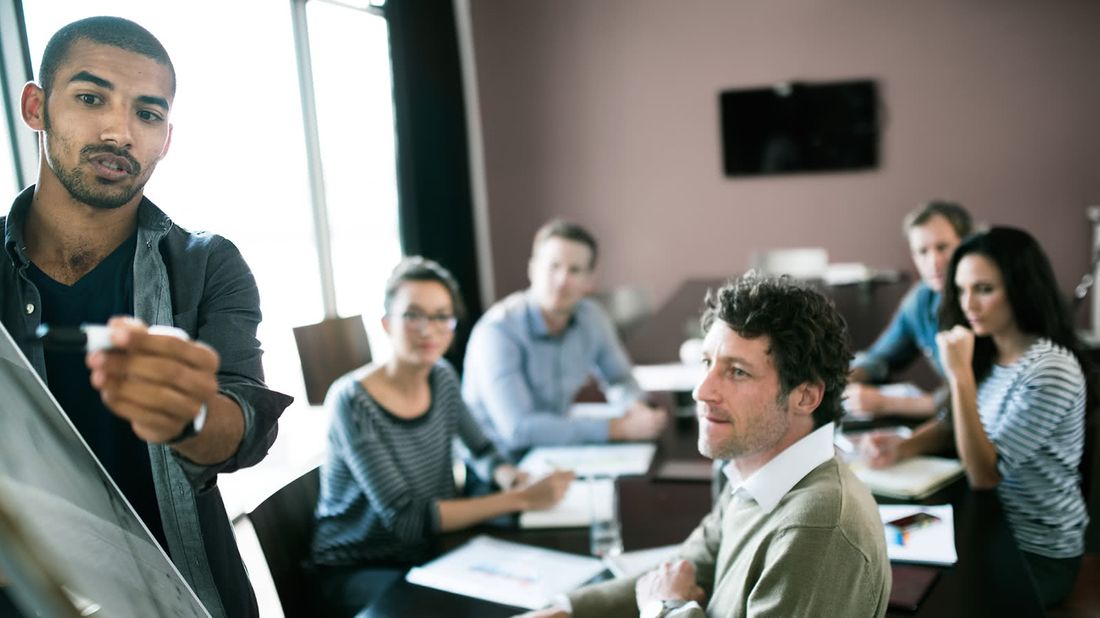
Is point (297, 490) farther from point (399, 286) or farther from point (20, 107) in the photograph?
point (20, 107)

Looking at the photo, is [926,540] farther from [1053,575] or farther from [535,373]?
[535,373]

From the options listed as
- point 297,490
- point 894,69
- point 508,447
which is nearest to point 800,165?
point 894,69

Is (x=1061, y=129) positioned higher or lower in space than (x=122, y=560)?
higher

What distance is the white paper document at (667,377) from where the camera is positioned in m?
2.54

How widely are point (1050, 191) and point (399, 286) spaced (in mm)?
5161

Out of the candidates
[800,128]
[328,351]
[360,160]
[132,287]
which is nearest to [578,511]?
[328,351]

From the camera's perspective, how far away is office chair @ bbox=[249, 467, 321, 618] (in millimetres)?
1470

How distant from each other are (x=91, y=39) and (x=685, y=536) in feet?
4.39

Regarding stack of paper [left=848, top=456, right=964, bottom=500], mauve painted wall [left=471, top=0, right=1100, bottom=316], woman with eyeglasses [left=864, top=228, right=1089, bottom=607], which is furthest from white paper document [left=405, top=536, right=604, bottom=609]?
mauve painted wall [left=471, top=0, right=1100, bottom=316]

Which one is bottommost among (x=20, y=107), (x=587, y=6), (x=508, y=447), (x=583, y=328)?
(x=508, y=447)

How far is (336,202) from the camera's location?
4168mm

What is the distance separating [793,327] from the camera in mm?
1205

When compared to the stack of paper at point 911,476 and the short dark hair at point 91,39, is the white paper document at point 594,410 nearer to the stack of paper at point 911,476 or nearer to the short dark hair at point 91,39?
the stack of paper at point 911,476

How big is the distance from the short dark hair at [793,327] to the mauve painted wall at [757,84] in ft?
15.9
